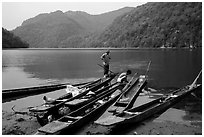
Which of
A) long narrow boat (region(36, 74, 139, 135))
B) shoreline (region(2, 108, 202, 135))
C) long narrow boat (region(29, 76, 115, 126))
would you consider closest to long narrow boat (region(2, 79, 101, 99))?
shoreline (region(2, 108, 202, 135))

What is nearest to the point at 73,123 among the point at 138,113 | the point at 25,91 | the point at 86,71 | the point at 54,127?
the point at 54,127

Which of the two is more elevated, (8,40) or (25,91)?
(8,40)

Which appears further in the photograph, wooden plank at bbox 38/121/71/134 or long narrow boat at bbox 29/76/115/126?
long narrow boat at bbox 29/76/115/126

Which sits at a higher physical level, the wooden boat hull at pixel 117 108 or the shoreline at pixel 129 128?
the wooden boat hull at pixel 117 108

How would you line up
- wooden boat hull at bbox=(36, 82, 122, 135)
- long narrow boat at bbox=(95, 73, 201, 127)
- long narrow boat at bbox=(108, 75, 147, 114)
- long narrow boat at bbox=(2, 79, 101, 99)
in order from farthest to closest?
long narrow boat at bbox=(2, 79, 101, 99)
long narrow boat at bbox=(108, 75, 147, 114)
long narrow boat at bbox=(95, 73, 201, 127)
wooden boat hull at bbox=(36, 82, 122, 135)

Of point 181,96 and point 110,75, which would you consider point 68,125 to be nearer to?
point 181,96

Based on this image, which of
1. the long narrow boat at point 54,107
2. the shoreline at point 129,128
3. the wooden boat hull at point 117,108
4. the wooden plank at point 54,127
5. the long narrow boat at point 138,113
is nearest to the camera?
the wooden plank at point 54,127

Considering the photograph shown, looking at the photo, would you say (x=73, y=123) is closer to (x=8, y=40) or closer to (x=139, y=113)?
(x=139, y=113)

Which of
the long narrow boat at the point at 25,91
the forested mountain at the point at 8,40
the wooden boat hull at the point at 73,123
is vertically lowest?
the long narrow boat at the point at 25,91

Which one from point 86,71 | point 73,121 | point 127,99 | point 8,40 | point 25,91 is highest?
point 8,40

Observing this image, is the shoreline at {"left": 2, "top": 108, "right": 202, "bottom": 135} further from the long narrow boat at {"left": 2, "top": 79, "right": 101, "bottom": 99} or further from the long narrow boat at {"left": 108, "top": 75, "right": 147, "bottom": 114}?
the long narrow boat at {"left": 2, "top": 79, "right": 101, "bottom": 99}

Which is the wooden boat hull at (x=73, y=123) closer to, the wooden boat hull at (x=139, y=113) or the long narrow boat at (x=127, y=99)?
the long narrow boat at (x=127, y=99)

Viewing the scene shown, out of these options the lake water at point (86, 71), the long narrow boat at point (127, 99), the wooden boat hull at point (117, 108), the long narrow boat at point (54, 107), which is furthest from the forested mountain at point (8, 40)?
the long narrow boat at point (54, 107)

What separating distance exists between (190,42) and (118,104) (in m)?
176
